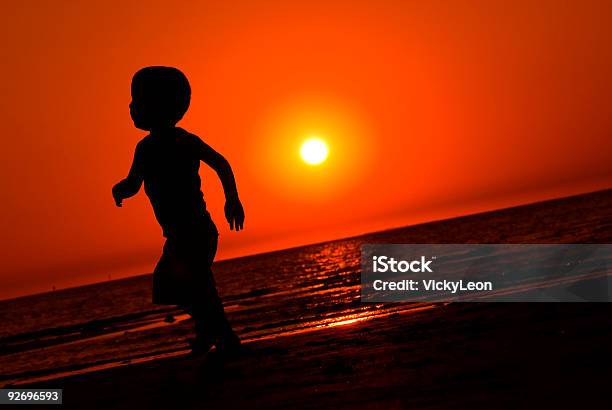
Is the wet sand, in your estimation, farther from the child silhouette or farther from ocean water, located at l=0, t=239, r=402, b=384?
ocean water, located at l=0, t=239, r=402, b=384

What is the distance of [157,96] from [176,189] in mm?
774

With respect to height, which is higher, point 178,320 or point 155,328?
point 178,320

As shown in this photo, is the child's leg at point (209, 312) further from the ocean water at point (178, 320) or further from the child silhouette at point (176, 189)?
the ocean water at point (178, 320)

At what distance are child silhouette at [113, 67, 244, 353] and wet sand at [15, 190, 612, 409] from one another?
66 centimetres

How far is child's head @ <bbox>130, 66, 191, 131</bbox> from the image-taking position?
498 centimetres

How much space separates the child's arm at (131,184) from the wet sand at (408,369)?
5.04 feet

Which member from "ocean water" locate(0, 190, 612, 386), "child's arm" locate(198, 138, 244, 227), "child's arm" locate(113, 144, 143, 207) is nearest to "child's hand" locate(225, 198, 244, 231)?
"child's arm" locate(198, 138, 244, 227)

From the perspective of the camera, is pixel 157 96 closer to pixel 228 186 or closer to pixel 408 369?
pixel 228 186

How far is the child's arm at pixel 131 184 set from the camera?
515cm

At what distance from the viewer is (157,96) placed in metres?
5.04

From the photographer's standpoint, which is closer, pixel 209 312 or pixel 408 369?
pixel 408 369

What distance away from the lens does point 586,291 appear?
5.84m

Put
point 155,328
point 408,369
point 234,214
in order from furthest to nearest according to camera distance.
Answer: point 155,328, point 234,214, point 408,369

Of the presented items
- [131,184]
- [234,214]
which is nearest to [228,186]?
[234,214]
